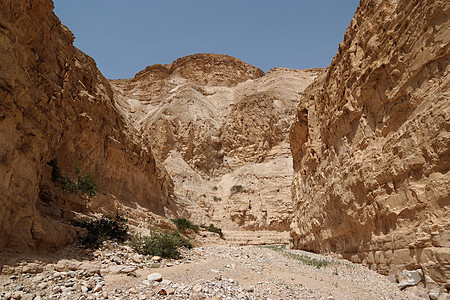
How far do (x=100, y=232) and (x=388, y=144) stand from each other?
876 cm

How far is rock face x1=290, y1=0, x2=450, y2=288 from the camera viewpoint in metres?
6.08

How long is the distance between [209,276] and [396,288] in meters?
4.13

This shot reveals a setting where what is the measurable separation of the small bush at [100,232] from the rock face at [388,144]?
25.1 ft

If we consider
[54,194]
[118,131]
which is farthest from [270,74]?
[54,194]

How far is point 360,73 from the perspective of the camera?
33.6 ft

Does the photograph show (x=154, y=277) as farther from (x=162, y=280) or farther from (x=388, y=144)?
(x=388, y=144)

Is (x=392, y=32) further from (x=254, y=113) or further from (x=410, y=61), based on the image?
(x=254, y=113)

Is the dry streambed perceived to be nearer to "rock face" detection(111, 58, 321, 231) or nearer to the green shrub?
the green shrub

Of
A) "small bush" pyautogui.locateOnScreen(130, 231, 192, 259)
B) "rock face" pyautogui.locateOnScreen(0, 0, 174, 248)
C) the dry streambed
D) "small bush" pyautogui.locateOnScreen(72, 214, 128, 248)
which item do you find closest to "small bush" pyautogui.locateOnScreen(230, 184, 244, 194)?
"rock face" pyautogui.locateOnScreen(0, 0, 174, 248)

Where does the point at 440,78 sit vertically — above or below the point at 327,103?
below

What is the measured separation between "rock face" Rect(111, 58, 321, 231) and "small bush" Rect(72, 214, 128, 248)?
1903 cm

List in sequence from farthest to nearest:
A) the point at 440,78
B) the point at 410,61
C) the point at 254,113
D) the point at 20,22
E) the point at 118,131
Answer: the point at 254,113 → the point at 118,131 → the point at 410,61 → the point at 20,22 → the point at 440,78

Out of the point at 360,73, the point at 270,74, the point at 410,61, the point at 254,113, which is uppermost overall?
the point at 270,74

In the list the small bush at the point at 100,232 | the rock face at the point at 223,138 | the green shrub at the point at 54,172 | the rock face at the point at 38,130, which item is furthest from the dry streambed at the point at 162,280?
the rock face at the point at 223,138
